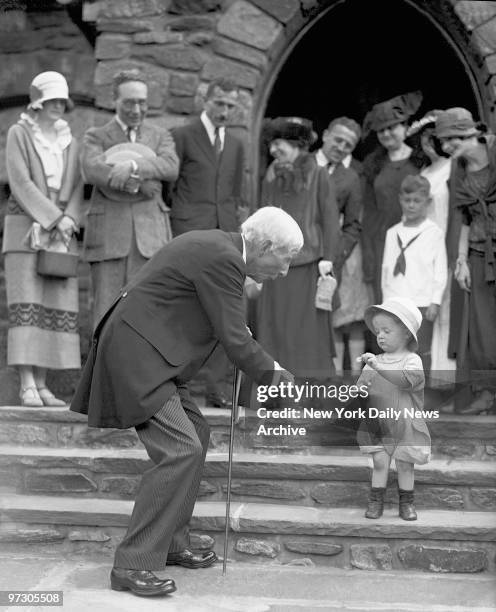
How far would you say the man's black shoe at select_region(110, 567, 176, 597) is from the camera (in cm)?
389

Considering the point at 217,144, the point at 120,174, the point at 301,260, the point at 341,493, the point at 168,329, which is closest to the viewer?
the point at 168,329

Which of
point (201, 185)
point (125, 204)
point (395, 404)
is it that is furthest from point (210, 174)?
point (395, 404)

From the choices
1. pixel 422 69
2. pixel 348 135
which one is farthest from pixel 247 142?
pixel 422 69

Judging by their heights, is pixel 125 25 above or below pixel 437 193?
above

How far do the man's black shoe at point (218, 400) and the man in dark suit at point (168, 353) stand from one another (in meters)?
1.46

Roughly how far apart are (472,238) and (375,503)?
1.82 metres

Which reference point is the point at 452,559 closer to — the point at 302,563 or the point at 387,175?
the point at 302,563

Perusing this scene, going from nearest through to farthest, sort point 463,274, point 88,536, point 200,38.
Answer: point 88,536, point 463,274, point 200,38

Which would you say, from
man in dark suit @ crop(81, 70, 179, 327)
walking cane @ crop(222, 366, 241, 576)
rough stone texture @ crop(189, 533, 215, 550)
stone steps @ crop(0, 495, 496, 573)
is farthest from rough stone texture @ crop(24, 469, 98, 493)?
man in dark suit @ crop(81, 70, 179, 327)

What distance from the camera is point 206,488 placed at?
4848 millimetres

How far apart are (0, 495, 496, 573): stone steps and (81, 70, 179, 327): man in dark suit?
1.31 m

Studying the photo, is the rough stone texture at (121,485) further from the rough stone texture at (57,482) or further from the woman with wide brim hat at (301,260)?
the woman with wide brim hat at (301,260)

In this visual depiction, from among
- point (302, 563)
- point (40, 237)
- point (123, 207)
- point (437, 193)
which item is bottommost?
point (302, 563)

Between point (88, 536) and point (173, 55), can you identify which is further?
point (173, 55)
